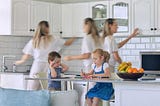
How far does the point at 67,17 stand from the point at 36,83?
170cm

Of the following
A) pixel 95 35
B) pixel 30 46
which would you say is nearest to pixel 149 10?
pixel 95 35

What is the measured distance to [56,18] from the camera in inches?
318

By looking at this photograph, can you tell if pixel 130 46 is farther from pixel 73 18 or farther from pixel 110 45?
pixel 110 45

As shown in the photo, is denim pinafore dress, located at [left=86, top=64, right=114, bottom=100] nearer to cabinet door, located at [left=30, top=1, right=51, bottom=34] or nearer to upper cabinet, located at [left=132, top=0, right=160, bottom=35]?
upper cabinet, located at [left=132, top=0, right=160, bottom=35]

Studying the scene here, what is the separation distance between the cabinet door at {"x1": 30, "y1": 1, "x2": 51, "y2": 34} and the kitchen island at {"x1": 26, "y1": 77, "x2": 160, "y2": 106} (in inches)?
127

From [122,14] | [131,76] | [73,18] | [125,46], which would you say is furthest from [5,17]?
[131,76]

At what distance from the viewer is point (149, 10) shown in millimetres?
7223

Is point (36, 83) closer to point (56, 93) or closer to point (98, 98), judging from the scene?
point (98, 98)

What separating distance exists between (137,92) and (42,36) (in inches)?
94.4

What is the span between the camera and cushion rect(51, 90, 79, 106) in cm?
376

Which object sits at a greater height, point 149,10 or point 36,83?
point 149,10

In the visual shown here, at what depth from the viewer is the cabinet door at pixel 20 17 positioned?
7.45 m

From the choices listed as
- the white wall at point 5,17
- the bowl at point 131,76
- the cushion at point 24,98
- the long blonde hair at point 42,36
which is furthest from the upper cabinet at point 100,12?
the cushion at point 24,98

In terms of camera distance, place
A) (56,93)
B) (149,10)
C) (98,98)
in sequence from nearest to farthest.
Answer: (56,93) → (98,98) → (149,10)
